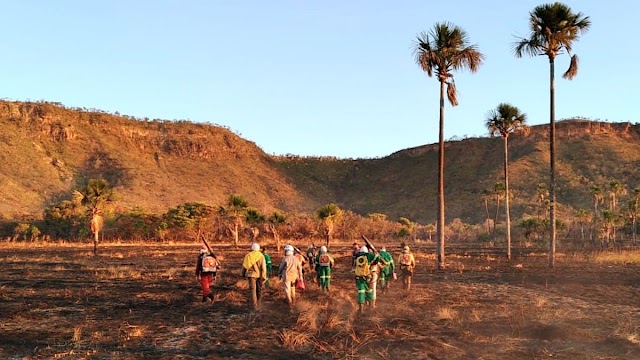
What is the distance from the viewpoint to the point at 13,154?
87.1m

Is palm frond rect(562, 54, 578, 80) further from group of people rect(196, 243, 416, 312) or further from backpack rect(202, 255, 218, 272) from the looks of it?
backpack rect(202, 255, 218, 272)

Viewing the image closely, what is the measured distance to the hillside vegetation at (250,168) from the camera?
298 feet

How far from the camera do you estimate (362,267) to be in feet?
47.7

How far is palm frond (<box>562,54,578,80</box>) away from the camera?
28.5 meters

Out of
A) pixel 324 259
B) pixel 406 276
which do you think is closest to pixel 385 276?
pixel 406 276

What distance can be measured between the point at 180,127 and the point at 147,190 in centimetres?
3633

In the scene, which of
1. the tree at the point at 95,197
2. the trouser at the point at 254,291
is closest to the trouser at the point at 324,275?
the trouser at the point at 254,291

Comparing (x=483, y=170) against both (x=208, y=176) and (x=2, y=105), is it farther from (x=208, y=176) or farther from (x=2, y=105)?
(x=2, y=105)

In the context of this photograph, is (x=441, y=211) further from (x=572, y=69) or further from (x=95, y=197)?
(x=95, y=197)

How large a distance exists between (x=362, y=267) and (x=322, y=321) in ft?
6.24

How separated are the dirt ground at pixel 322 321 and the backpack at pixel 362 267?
41.9 inches

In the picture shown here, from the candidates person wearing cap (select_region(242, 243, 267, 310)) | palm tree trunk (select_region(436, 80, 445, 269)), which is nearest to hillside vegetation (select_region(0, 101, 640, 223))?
palm tree trunk (select_region(436, 80, 445, 269))

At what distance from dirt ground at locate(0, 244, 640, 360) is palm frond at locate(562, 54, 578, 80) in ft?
35.4

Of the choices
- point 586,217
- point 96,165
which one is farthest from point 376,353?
point 96,165
